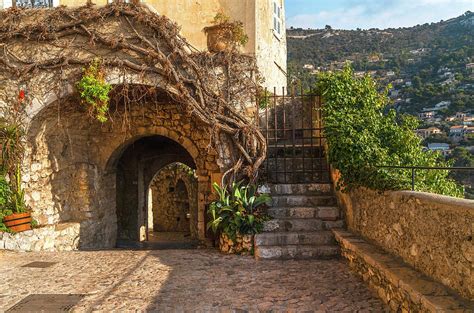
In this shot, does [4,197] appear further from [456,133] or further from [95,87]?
[456,133]

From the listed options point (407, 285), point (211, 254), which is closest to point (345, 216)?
point (211, 254)

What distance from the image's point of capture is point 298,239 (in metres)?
6.11

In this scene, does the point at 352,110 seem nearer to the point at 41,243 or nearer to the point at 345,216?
the point at 345,216

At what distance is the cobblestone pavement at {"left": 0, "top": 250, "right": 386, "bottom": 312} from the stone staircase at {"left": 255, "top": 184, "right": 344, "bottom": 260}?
0.76 feet

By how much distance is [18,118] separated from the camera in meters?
7.30

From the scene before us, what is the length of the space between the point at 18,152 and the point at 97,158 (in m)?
2.27

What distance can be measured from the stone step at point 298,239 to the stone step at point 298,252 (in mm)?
145

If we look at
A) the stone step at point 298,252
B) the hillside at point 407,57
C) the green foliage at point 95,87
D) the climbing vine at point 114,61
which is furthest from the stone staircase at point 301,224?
the hillside at point 407,57

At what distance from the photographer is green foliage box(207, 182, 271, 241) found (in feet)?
20.9

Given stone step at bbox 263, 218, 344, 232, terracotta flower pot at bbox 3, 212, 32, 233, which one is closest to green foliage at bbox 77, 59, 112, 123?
terracotta flower pot at bbox 3, 212, 32, 233

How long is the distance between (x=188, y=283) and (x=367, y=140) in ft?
11.0

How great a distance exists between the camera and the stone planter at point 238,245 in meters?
6.28

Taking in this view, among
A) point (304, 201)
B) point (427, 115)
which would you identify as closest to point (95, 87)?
point (304, 201)

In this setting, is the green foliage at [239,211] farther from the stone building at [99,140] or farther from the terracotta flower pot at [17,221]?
the terracotta flower pot at [17,221]
